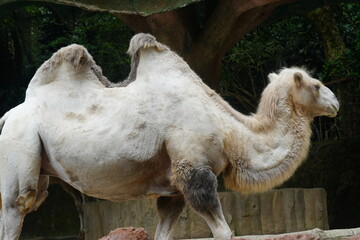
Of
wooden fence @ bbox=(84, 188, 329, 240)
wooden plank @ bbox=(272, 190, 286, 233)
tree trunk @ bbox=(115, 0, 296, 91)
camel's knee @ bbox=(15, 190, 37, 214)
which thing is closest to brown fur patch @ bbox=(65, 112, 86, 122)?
camel's knee @ bbox=(15, 190, 37, 214)

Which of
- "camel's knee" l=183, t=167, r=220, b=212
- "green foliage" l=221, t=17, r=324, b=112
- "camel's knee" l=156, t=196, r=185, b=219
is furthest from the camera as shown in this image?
"green foliage" l=221, t=17, r=324, b=112

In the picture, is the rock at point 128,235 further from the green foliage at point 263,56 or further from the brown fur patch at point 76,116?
the green foliage at point 263,56

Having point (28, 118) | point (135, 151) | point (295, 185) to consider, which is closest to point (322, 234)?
point (135, 151)

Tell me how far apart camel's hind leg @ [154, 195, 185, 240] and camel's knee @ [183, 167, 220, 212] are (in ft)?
1.55

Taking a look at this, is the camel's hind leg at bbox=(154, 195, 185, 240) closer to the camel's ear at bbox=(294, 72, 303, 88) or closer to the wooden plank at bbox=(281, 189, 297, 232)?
the camel's ear at bbox=(294, 72, 303, 88)

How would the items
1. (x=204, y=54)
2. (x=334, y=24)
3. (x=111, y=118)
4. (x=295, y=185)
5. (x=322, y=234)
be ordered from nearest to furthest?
(x=322, y=234)
(x=111, y=118)
(x=204, y=54)
(x=295, y=185)
(x=334, y=24)

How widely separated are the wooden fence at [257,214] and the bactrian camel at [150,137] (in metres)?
2.70

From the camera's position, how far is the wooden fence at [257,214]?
773 cm

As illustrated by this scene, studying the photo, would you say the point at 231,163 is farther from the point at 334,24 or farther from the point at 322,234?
the point at 334,24

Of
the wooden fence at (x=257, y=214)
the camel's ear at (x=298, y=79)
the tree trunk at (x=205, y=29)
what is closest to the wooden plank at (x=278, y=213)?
the wooden fence at (x=257, y=214)

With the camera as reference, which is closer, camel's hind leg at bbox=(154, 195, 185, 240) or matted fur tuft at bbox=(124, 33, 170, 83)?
camel's hind leg at bbox=(154, 195, 185, 240)

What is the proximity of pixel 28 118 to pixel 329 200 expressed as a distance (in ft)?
22.7

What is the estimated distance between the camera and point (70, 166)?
4.85 metres

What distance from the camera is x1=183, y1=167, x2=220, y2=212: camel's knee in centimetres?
450
